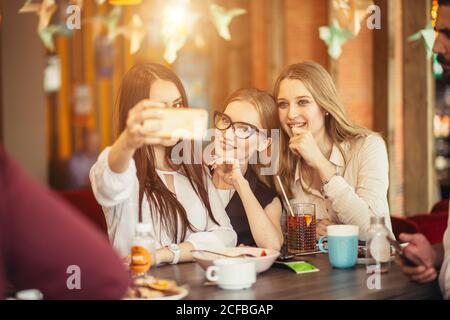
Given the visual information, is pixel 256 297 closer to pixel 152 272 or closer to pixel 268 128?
pixel 152 272

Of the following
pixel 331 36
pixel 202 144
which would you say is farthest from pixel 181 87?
pixel 331 36

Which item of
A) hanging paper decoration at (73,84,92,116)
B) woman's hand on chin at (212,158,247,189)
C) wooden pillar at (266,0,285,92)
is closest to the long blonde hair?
woman's hand on chin at (212,158,247,189)

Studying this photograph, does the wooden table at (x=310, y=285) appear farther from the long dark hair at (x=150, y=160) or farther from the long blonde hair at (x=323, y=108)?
the long blonde hair at (x=323, y=108)

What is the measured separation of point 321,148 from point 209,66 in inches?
194

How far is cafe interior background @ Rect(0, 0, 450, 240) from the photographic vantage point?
4875mm

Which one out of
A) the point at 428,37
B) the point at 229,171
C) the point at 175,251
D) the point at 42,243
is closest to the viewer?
the point at 42,243

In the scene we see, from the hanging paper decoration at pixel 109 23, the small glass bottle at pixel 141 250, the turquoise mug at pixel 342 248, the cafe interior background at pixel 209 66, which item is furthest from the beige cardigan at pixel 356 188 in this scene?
the hanging paper decoration at pixel 109 23

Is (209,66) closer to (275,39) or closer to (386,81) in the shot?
(275,39)

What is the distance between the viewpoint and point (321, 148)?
268 cm

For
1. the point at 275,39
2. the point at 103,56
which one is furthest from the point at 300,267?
the point at 103,56

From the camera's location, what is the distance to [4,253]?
1.10m

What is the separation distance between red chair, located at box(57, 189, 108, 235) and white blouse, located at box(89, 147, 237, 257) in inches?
68.6

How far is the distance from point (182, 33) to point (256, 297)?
123 inches

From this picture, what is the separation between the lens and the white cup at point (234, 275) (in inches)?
66.5
